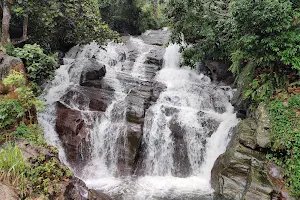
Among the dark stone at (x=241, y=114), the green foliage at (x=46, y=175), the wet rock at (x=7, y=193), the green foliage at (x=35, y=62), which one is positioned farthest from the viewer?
the dark stone at (x=241, y=114)

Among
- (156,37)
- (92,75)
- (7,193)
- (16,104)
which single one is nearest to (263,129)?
(7,193)

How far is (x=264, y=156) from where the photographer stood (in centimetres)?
772

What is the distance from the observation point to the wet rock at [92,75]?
13102 millimetres

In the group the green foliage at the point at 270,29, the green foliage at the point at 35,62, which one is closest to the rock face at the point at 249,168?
the green foliage at the point at 270,29

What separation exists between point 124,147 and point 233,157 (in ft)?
14.4

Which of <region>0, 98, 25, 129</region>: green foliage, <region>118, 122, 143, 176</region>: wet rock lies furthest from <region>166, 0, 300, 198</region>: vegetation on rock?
<region>0, 98, 25, 129</region>: green foliage

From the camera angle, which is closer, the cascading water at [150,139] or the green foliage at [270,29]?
the green foliage at [270,29]

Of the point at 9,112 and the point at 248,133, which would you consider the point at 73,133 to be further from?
the point at 248,133

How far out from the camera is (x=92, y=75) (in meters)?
13.4

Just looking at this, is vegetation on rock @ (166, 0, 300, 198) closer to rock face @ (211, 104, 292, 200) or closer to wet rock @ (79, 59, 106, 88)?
rock face @ (211, 104, 292, 200)

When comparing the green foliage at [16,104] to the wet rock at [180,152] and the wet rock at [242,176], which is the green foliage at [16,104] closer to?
the wet rock at [180,152]

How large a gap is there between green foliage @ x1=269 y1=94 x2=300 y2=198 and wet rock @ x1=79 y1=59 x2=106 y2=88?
28.8 ft

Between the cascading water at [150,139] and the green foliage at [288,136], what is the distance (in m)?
2.60

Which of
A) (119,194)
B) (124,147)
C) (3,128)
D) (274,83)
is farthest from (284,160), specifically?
(3,128)
